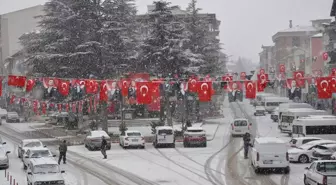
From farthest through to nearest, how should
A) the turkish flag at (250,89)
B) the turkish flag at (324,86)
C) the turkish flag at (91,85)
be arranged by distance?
the turkish flag at (91,85) < the turkish flag at (250,89) < the turkish flag at (324,86)

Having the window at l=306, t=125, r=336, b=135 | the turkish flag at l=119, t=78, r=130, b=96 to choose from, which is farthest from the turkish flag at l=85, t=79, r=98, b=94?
the window at l=306, t=125, r=336, b=135

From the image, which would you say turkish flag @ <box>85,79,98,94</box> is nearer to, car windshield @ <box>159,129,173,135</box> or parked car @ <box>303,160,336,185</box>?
car windshield @ <box>159,129,173,135</box>

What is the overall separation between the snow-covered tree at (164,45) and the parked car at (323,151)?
22.5 m

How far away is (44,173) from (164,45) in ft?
95.8

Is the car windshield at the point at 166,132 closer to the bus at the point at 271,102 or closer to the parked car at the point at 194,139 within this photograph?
the parked car at the point at 194,139

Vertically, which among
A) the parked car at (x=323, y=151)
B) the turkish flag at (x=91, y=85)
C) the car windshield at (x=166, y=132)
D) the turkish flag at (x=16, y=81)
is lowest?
the parked car at (x=323, y=151)

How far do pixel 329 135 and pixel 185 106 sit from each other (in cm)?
2283

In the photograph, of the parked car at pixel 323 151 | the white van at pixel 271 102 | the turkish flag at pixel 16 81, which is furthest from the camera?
the white van at pixel 271 102

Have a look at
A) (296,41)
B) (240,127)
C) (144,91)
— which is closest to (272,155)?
(144,91)

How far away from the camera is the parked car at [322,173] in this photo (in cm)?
2036

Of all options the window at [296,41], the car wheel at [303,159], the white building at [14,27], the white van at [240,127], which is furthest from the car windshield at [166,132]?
the window at [296,41]

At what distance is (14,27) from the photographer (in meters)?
110

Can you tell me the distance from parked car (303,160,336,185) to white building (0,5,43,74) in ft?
303

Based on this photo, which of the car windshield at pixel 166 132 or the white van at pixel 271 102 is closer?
the car windshield at pixel 166 132
